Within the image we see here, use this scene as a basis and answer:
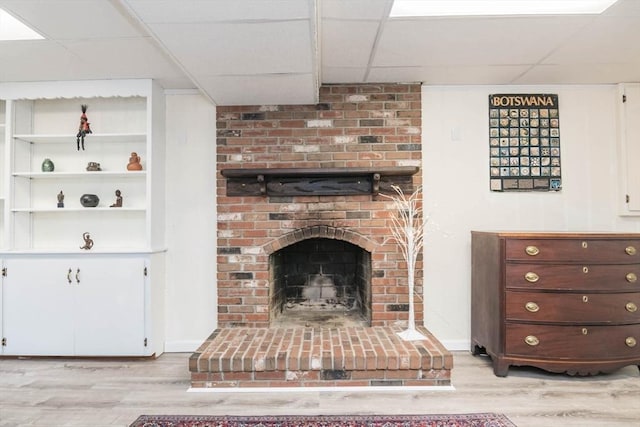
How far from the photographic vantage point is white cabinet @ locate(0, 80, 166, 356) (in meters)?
2.96

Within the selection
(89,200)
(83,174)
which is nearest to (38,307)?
(89,200)

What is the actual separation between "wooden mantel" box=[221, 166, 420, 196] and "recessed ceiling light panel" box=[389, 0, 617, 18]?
1.15 m

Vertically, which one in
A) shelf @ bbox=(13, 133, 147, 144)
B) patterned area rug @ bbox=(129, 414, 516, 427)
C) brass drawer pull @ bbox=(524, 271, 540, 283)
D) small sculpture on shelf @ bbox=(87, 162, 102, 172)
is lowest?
patterned area rug @ bbox=(129, 414, 516, 427)

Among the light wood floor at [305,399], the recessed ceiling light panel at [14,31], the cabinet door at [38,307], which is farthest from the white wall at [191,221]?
the recessed ceiling light panel at [14,31]

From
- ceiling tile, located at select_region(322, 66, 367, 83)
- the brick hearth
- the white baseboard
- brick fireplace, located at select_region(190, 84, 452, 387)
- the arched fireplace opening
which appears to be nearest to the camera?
the brick hearth

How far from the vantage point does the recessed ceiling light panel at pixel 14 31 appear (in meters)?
2.28

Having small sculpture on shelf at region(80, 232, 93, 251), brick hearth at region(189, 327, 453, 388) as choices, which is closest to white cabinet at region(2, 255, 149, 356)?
small sculpture on shelf at region(80, 232, 93, 251)

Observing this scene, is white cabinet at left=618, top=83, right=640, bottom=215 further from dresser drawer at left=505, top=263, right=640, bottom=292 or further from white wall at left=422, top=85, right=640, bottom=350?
dresser drawer at left=505, top=263, right=640, bottom=292

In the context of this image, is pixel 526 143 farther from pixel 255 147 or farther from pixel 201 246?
pixel 201 246

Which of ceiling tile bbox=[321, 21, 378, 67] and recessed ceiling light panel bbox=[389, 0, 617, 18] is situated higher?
recessed ceiling light panel bbox=[389, 0, 617, 18]

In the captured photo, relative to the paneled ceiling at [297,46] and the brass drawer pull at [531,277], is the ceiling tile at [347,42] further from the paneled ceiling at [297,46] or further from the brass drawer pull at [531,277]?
the brass drawer pull at [531,277]

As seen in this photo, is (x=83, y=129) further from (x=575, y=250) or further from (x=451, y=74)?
(x=575, y=250)

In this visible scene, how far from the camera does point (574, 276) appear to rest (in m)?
2.58

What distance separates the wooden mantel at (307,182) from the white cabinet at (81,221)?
2.36ft
